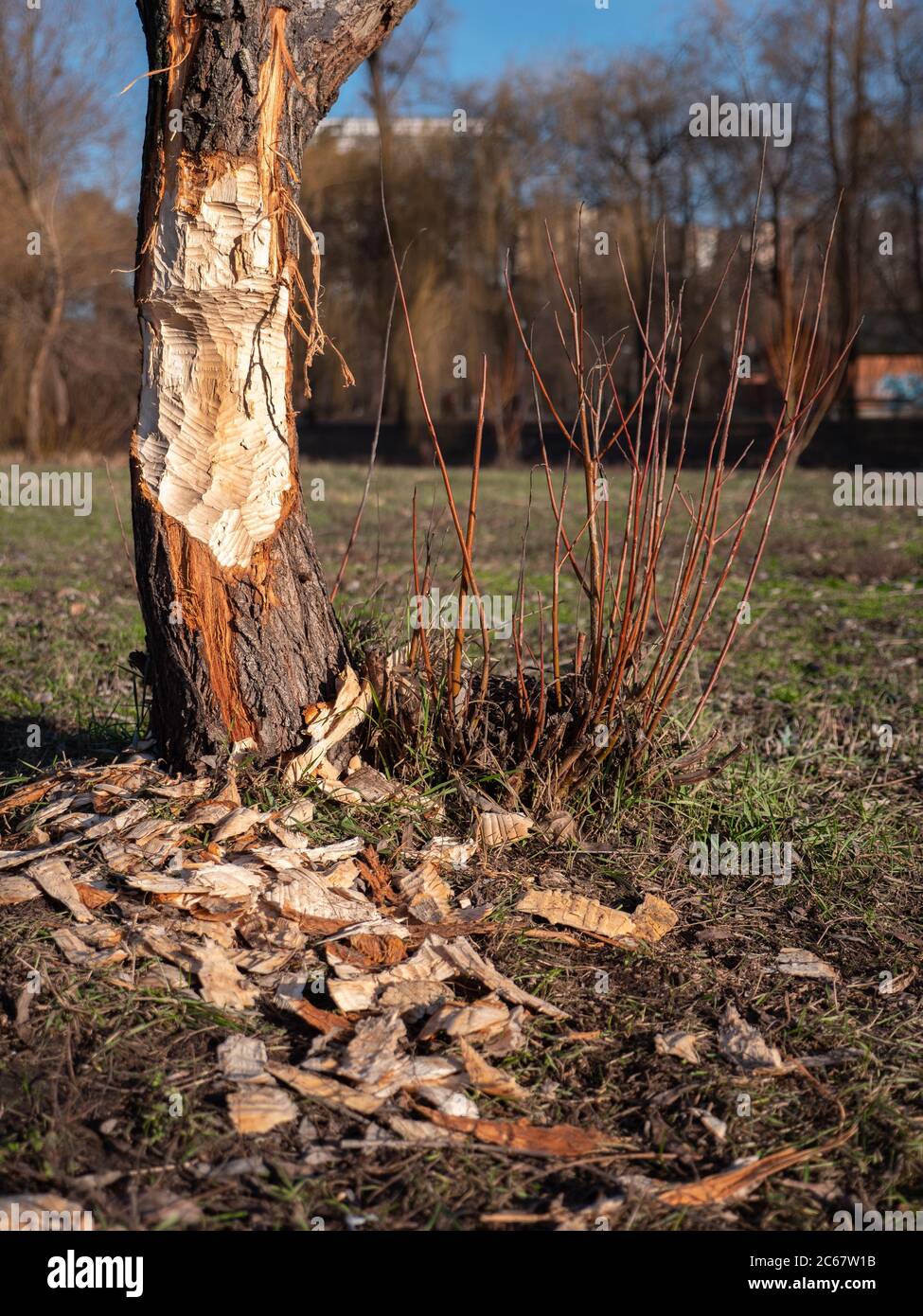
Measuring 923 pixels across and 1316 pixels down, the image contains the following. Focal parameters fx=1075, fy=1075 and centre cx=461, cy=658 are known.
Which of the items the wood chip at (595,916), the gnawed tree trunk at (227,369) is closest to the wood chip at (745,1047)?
the wood chip at (595,916)

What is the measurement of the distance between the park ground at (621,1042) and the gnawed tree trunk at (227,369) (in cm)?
41

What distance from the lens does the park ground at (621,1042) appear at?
73.8 inches

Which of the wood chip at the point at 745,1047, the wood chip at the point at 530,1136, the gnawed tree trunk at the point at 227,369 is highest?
the gnawed tree trunk at the point at 227,369

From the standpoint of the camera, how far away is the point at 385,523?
1095 centimetres

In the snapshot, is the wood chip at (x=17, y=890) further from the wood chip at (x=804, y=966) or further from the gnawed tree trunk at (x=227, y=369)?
the wood chip at (x=804, y=966)

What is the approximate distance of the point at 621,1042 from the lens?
233cm

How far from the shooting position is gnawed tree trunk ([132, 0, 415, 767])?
274cm

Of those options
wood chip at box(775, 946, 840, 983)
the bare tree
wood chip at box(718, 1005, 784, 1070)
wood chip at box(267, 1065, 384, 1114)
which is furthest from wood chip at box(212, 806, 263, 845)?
the bare tree

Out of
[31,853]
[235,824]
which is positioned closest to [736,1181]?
[235,824]

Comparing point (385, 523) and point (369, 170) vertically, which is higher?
point (369, 170)

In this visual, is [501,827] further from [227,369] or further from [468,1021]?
[227,369]
